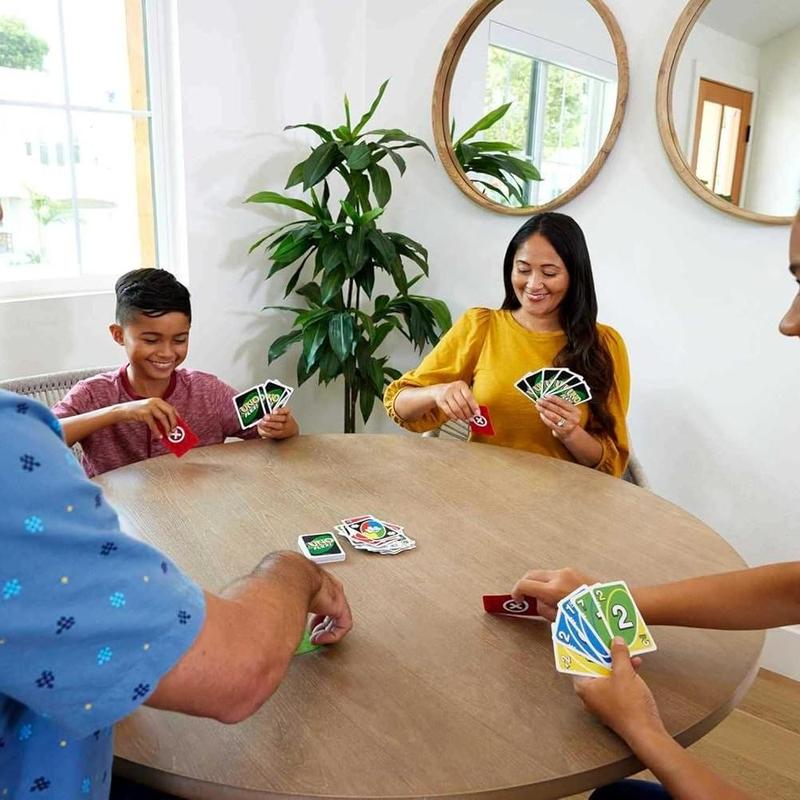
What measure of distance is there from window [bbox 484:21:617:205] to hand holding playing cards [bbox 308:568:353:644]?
218 cm

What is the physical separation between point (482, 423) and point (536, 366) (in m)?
0.28

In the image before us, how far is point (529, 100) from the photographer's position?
9.53ft

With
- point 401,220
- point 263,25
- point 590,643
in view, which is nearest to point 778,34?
point 401,220

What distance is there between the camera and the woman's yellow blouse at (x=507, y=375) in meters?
2.12

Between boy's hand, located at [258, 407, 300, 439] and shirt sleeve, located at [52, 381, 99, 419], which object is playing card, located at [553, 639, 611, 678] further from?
shirt sleeve, located at [52, 381, 99, 419]

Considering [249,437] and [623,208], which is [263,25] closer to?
[623,208]

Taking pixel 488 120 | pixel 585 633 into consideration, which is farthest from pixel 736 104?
pixel 585 633

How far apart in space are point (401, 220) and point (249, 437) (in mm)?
1635

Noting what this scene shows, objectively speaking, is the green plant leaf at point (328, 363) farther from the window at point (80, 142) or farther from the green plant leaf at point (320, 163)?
the window at point (80, 142)

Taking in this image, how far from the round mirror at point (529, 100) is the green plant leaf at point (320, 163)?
0.50 metres

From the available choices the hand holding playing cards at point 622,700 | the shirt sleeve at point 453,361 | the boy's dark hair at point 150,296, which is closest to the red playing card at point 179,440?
the boy's dark hair at point 150,296

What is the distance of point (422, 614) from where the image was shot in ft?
3.74

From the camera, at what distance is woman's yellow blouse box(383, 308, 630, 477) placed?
2.12 meters

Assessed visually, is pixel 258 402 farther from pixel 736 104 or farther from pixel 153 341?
pixel 736 104
